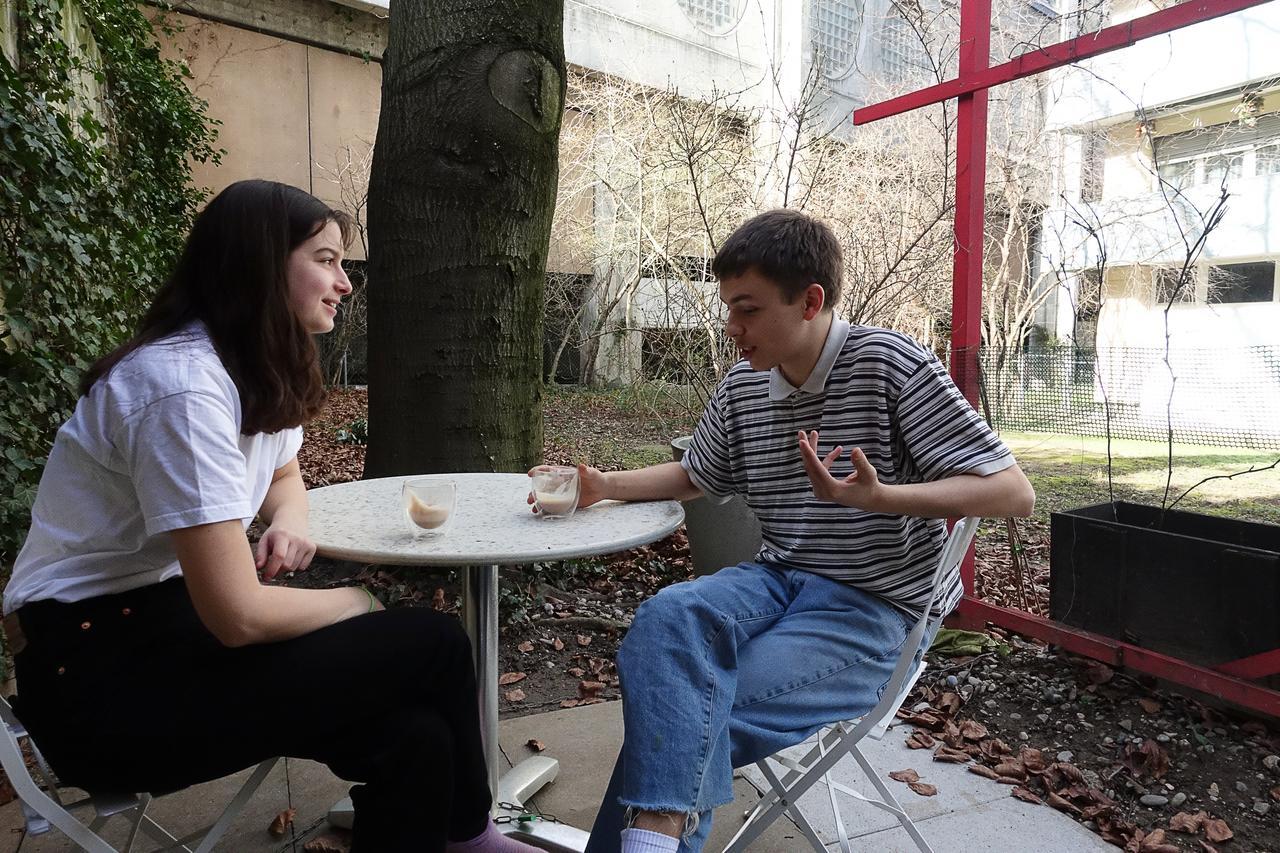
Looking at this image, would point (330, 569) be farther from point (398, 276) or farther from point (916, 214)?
point (916, 214)

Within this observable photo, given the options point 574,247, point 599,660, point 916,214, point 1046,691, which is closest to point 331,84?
point 574,247

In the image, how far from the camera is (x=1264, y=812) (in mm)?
2301

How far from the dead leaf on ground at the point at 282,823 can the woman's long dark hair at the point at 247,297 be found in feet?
4.27

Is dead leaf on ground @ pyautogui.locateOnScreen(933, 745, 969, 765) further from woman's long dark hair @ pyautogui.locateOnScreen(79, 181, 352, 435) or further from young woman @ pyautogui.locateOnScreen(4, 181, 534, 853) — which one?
woman's long dark hair @ pyautogui.locateOnScreen(79, 181, 352, 435)

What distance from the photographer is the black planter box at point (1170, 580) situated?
2613mm

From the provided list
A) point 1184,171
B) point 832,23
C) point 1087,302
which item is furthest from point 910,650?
point 832,23

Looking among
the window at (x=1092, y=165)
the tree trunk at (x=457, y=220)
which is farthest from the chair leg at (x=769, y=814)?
the window at (x=1092, y=165)

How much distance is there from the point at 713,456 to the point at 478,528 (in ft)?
2.09

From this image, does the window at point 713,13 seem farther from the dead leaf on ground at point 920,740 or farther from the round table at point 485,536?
the round table at point 485,536

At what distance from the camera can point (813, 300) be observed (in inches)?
73.7

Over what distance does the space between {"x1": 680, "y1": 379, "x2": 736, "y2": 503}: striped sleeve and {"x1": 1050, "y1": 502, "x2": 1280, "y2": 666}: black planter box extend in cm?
171

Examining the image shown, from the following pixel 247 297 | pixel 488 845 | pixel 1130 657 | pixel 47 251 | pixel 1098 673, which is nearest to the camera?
pixel 247 297

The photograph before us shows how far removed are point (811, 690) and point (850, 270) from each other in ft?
12.2

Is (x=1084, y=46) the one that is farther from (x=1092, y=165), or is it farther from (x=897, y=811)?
(x=1092, y=165)
